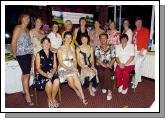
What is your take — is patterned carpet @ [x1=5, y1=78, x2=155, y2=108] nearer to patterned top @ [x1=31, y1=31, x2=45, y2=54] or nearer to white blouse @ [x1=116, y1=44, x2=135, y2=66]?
white blouse @ [x1=116, y1=44, x2=135, y2=66]

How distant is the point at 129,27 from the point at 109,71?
1.11 meters

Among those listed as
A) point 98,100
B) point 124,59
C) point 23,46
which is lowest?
point 98,100

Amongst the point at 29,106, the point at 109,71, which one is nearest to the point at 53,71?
the point at 29,106

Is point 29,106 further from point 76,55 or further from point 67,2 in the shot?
point 67,2

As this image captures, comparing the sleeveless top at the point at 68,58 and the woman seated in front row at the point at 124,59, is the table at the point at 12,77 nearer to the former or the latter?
the sleeveless top at the point at 68,58

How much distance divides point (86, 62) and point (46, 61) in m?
0.68

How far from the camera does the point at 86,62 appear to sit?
352 cm

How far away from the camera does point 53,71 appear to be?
10.4ft

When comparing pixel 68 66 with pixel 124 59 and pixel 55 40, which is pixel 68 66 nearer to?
pixel 55 40

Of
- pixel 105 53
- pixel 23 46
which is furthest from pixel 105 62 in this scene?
pixel 23 46

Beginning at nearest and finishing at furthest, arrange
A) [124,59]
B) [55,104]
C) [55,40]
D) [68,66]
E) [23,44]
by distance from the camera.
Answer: [23,44] → [55,104] → [68,66] → [55,40] → [124,59]

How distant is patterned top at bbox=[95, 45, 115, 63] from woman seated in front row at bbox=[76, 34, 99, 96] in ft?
0.48

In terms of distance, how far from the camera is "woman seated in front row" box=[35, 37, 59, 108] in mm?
3096

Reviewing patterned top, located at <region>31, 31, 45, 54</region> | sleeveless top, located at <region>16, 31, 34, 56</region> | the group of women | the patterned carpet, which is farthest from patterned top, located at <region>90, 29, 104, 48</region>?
sleeveless top, located at <region>16, 31, 34, 56</region>
